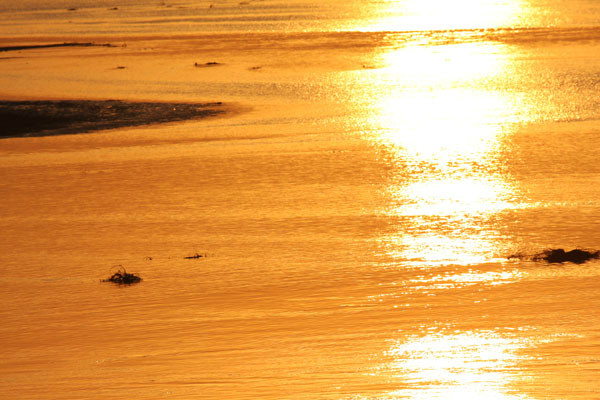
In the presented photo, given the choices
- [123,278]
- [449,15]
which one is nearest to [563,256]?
[123,278]

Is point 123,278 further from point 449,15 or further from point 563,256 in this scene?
point 449,15

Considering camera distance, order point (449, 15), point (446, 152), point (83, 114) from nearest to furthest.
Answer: point (446, 152) < point (83, 114) < point (449, 15)

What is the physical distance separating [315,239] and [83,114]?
10.0 m

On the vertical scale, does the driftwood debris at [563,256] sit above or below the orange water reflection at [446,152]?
below

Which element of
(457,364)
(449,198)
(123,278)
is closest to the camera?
(457,364)

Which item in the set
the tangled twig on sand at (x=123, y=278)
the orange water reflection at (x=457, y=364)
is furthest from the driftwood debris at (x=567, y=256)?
the tangled twig on sand at (x=123, y=278)

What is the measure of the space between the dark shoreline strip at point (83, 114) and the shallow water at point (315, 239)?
617mm

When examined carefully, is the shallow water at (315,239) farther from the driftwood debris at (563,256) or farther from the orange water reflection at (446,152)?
the driftwood debris at (563,256)

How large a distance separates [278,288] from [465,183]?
4.49 meters

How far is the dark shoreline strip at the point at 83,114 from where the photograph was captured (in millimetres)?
18625

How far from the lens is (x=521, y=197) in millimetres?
12281

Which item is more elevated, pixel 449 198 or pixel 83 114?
pixel 83 114

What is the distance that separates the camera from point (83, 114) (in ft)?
64.6

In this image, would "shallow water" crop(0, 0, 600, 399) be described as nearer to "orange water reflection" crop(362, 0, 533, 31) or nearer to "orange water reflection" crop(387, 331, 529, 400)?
"orange water reflection" crop(387, 331, 529, 400)
